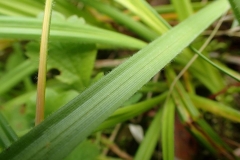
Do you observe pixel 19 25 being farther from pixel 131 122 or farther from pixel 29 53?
pixel 131 122

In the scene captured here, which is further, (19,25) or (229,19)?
(229,19)

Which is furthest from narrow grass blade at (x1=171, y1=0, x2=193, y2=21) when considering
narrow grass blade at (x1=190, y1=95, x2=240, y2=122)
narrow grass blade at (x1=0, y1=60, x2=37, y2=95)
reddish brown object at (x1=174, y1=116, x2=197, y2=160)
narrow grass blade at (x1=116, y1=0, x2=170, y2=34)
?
narrow grass blade at (x1=0, y1=60, x2=37, y2=95)

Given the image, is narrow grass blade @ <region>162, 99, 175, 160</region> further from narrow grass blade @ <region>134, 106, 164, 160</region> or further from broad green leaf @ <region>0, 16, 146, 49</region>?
broad green leaf @ <region>0, 16, 146, 49</region>

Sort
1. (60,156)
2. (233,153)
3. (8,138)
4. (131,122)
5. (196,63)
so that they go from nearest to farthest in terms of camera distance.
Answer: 1. (60,156)
2. (8,138)
3. (233,153)
4. (196,63)
5. (131,122)

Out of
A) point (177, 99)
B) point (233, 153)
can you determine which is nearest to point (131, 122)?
point (177, 99)

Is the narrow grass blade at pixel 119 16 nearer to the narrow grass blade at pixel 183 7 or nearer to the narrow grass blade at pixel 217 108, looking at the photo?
the narrow grass blade at pixel 183 7

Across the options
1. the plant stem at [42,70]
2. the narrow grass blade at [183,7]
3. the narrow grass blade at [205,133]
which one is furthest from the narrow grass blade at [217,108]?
the plant stem at [42,70]
